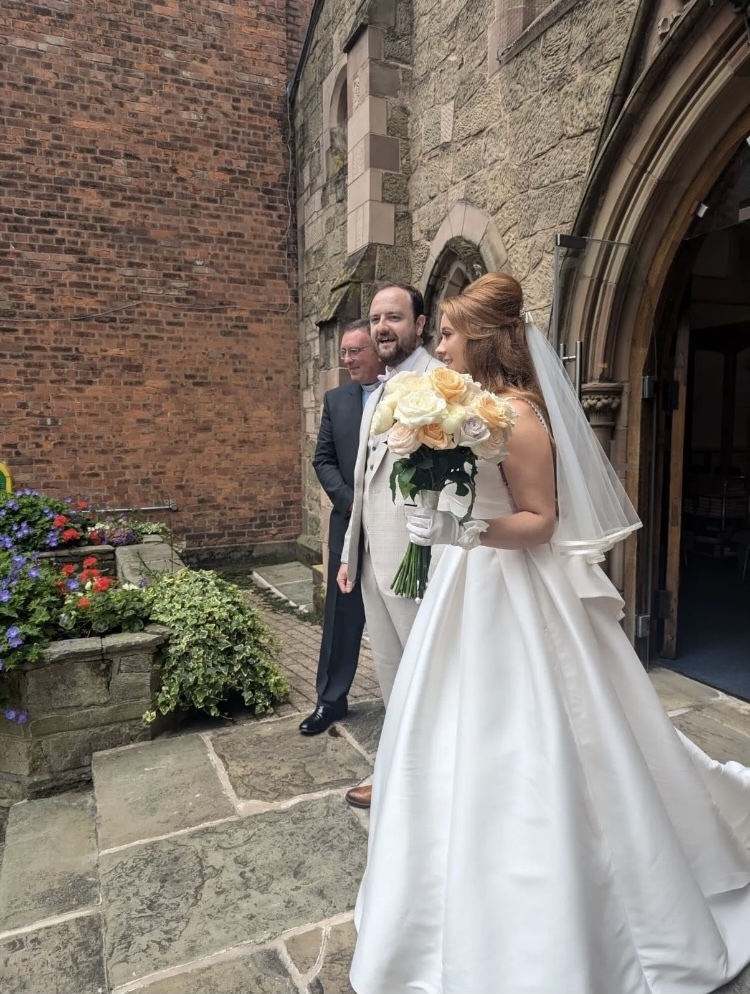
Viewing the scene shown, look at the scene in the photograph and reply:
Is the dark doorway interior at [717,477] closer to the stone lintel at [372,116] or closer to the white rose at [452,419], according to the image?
the stone lintel at [372,116]

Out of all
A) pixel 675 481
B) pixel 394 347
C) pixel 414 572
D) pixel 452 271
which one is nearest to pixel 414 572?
pixel 414 572

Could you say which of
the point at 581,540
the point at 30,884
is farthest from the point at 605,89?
the point at 30,884

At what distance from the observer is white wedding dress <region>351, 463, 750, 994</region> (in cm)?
169

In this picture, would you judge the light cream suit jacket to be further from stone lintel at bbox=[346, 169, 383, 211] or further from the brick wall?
the brick wall

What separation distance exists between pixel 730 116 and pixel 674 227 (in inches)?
22.7

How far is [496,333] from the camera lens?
78.9 inches

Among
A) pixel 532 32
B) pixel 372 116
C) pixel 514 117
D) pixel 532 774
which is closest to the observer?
pixel 532 774

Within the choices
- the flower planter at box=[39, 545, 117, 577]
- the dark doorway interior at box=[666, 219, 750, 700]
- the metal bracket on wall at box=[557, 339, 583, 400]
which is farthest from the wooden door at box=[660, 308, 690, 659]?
the flower planter at box=[39, 545, 117, 577]

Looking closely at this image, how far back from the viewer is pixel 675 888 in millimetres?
1769

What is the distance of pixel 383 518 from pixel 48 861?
2.08 meters

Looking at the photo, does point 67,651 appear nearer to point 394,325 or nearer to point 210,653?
point 210,653

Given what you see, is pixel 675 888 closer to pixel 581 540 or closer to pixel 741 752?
pixel 581 540

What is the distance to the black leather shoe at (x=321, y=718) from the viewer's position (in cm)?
369

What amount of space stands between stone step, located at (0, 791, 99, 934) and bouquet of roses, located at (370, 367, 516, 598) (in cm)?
223
